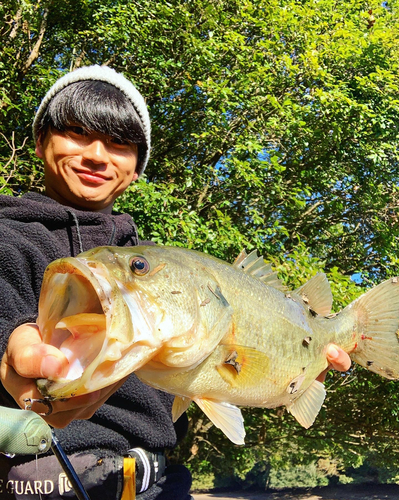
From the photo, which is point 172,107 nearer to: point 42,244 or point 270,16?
point 270,16

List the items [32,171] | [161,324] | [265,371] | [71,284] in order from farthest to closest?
[32,171] → [265,371] → [161,324] → [71,284]

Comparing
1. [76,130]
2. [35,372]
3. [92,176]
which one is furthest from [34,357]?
[76,130]

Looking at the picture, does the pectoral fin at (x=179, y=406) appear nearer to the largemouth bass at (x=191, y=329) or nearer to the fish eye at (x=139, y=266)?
the largemouth bass at (x=191, y=329)

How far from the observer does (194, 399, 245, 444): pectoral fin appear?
55.6 inches

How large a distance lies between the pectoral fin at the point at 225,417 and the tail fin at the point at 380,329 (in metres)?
0.91

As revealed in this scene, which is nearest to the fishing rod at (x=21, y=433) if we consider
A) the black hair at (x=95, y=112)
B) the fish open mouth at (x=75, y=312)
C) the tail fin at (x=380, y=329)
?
the fish open mouth at (x=75, y=312)

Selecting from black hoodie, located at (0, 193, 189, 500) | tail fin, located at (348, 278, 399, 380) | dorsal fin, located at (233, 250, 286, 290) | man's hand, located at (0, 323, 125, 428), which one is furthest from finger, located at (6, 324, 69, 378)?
tail fin, located at (348, 278, 399, 380)

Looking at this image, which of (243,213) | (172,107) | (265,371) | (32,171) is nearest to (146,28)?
(172,107)

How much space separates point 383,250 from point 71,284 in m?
9.09

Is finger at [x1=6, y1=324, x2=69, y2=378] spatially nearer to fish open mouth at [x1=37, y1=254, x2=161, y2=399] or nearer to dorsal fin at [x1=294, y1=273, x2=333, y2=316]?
fish open mouth at [x1=37, y1=254, x2=161, y2=399]

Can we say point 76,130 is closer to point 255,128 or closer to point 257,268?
point 257,268

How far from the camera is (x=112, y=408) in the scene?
1.90 m

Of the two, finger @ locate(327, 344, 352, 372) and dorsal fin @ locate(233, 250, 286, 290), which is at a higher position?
dorsal fin @ locate(233, 250, 286, 290)

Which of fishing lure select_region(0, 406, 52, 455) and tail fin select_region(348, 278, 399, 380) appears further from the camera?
tail fin select_region(348, 278, 399, 380)
